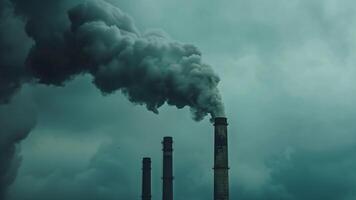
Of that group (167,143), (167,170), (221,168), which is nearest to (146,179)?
(167,143)

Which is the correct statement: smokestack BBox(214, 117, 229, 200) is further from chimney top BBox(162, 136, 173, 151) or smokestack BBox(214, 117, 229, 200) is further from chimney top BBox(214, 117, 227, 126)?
chimney top BBox(162, 136, 173, 151)

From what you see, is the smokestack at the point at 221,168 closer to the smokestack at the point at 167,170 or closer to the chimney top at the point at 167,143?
the smokestack at the point at 167,170

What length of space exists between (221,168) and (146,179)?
14.3m

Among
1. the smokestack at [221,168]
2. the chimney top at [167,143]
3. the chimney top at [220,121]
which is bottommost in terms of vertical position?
the smokestack at [221,168]

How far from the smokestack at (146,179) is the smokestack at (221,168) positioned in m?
13.2

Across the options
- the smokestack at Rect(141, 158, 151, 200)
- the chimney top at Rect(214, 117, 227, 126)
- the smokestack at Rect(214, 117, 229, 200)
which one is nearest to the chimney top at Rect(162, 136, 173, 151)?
the smokestack at Rect(141, 158, 151, 200)

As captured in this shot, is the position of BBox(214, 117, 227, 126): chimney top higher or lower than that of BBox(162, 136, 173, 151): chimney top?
lower

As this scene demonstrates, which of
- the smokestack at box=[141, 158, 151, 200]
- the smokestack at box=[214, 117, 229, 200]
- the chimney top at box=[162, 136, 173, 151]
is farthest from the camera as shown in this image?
the smokestack at box=[141, 158, 151, 200]

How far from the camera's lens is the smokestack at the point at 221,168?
31.8 m

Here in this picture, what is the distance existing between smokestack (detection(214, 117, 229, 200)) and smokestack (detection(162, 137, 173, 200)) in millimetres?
7799

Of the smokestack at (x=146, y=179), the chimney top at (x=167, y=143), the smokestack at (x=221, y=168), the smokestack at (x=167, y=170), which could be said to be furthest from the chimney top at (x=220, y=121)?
the smokestack at (x=146, y=179)

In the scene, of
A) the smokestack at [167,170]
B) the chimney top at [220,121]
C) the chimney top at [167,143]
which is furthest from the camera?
the chimney top at [167,143]

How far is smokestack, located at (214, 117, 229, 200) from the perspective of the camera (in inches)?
1250

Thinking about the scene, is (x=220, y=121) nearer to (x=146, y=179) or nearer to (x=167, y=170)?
(x=167, y=170)
